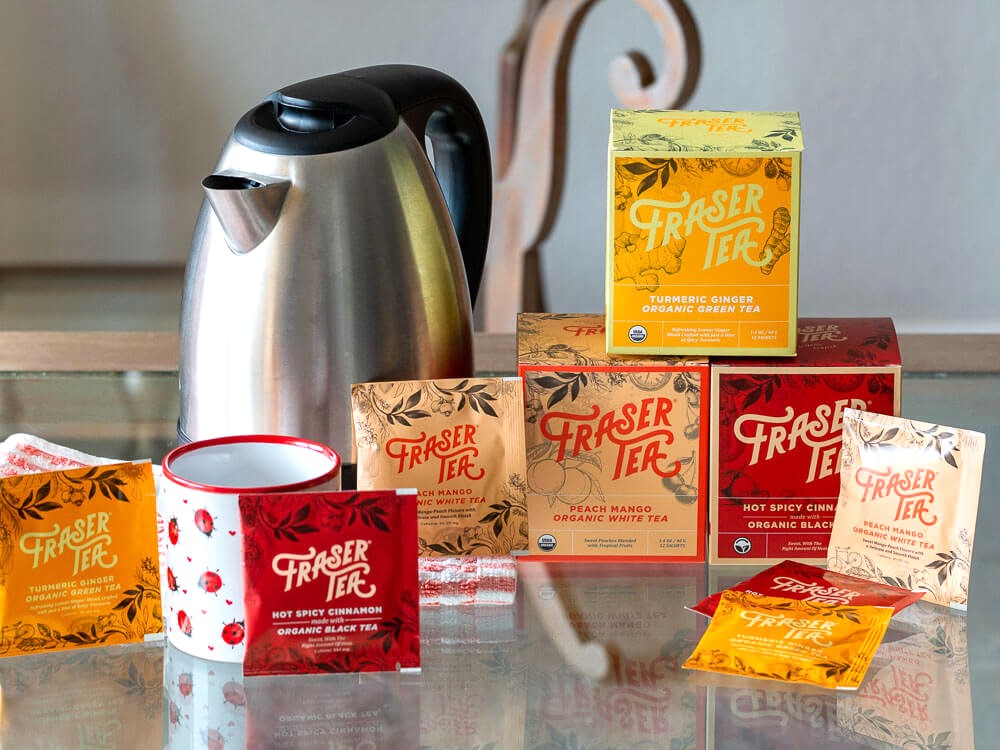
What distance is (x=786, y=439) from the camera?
737mm

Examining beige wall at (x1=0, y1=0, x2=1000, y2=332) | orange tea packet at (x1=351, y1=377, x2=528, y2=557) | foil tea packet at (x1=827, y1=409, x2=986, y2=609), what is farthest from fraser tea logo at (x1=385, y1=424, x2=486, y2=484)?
beige wall at (x1=0, y1=0, x2=1000, y2=332)

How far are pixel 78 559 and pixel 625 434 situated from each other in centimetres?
33

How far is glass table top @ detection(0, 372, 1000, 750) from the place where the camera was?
0.57 metres

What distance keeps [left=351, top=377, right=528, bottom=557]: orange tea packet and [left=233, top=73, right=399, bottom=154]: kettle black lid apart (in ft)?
0.50

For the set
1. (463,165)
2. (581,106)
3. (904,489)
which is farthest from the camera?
(581,106)

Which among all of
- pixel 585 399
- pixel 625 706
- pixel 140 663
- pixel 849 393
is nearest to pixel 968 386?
pixel 849 393

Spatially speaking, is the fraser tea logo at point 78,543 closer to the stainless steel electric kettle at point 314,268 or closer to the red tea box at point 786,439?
the stainless steel electric kettle at point 314,268

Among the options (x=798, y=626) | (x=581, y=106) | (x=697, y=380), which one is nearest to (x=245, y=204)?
(x=697, y=380)

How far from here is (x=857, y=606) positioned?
2.17 feet

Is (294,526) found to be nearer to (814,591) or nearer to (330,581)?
(330,581)

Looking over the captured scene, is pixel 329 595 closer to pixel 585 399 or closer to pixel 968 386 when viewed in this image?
pixel 585 399

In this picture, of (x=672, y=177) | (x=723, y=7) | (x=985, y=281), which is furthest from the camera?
(x=985, y=281)

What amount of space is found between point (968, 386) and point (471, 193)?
48 cm

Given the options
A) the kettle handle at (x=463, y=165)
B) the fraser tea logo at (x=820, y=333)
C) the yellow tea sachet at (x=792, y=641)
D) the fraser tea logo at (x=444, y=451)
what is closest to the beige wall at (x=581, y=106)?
the kettle handle at (x=463, y=165)
